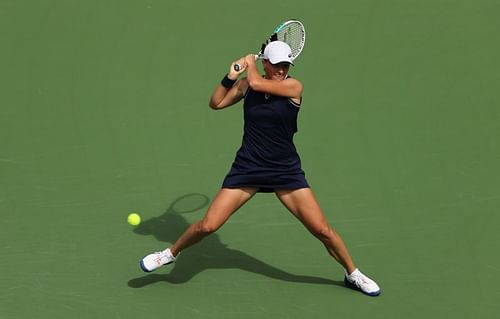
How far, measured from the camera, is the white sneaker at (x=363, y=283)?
717 centimetres

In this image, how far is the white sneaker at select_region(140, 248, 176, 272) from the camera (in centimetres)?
718

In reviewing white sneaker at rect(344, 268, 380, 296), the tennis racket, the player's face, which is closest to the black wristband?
the player's face

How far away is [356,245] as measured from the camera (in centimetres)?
805

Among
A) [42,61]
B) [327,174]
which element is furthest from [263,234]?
[42,61]

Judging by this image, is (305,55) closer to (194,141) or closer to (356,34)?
(356,34)

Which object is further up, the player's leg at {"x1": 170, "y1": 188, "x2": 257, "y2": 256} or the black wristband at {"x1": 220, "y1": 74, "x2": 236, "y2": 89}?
the black wristband at {"x1": 220, "y1": 74, "x2": 236, "y2": 89}

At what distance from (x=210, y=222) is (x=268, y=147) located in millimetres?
767

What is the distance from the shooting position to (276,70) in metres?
6.89

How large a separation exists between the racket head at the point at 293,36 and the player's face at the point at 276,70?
0.35 m

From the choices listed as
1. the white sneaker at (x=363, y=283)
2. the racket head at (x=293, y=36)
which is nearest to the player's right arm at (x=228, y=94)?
the racket head at (x=293, y=36)

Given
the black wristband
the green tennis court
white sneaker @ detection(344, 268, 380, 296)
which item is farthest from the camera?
the green tennis court

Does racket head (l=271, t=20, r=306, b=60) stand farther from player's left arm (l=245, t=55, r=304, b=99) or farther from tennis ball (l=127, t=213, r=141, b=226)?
tennis ball (l=127, t=213, r=141, b=226)

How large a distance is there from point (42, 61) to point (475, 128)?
5168 millimetres

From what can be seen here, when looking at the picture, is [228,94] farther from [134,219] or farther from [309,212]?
[134,219]
